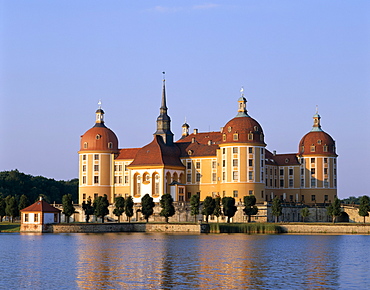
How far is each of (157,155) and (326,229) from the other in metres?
35.0

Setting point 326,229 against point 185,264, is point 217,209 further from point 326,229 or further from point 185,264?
point 185,264

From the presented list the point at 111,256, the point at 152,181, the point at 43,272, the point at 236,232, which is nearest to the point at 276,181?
the point at 152,181

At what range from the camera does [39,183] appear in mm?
152750

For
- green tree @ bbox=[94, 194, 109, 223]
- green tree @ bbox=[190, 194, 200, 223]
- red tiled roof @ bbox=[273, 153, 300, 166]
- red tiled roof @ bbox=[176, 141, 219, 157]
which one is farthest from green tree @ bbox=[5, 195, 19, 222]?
red tiled roof @ bbox=[273, 153, 300, 166]

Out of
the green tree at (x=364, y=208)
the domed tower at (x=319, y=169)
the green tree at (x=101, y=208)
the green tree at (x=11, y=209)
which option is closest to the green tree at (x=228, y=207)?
the green tree at (x=364, y=208)

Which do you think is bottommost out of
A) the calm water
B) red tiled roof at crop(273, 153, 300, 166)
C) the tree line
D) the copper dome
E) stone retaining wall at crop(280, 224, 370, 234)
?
the calm water

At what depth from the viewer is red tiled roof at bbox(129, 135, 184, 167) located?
124 m

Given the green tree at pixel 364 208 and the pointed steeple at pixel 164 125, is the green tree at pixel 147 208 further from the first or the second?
the green tree at pixel 364 208

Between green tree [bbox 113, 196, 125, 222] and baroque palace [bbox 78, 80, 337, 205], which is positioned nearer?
green tree [bbox 113, 196, 125, 222]

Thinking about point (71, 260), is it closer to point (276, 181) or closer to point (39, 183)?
point (276, 181)

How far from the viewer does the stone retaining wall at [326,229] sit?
97.5m

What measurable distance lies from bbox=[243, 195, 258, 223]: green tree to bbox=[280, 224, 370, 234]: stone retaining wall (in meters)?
8.03

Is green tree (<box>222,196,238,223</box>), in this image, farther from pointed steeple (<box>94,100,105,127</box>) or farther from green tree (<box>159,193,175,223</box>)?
pointed steeple (<box>94,100,105,127</box>)

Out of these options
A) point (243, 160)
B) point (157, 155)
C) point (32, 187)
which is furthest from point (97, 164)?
point (243, 160)
